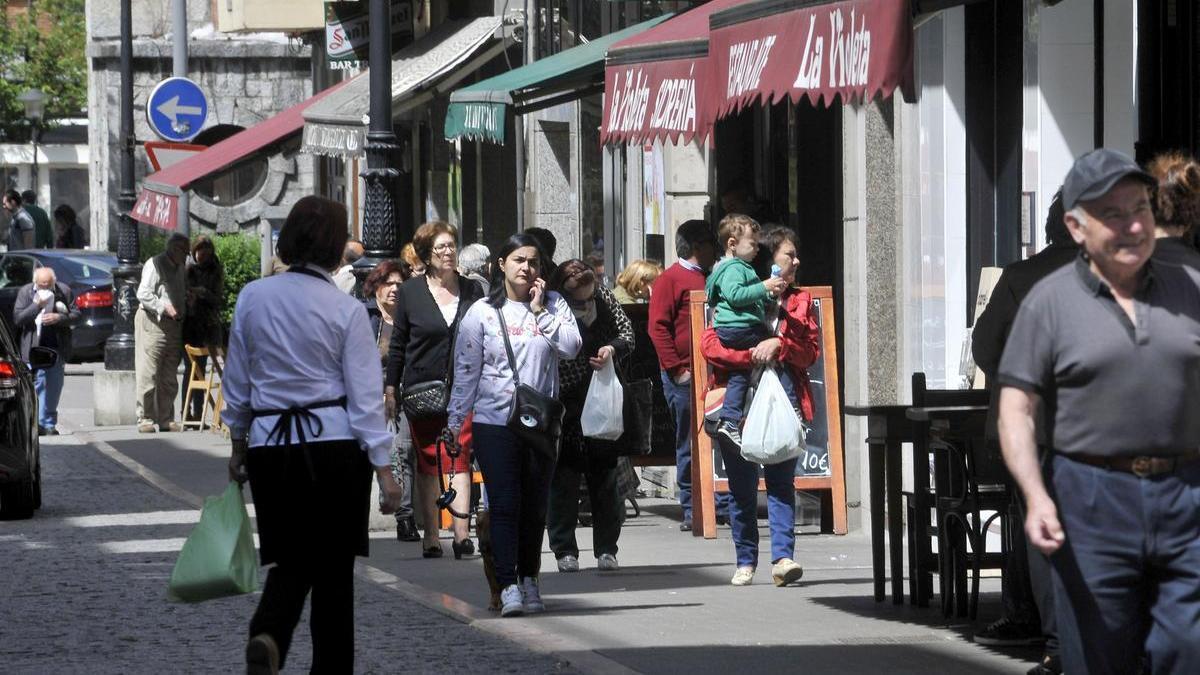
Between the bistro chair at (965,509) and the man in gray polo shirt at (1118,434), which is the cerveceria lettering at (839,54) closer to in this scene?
the bistro chair at (965,509)

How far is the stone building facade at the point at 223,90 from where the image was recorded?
41.5 meters

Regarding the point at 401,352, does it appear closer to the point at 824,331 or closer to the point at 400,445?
the point at 400,445

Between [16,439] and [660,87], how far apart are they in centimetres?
521

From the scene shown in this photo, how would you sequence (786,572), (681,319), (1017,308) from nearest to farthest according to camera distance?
1. (1017,308)
2. (786,572)
3. (681,319)

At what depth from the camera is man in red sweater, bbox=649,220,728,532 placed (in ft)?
44.7

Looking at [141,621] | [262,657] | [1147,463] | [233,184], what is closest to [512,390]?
[141,621]

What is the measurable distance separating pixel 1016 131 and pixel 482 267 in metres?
3.60

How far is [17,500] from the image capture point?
14523 mm

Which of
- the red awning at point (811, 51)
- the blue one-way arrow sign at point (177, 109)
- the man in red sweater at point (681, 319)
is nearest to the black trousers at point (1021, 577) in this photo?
the red awning at point (811, 51)

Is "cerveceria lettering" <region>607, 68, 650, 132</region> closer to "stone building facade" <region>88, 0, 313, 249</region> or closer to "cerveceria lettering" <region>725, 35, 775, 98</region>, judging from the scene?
"cerveceria lettering" <region>725, 35, 775, 98</region>

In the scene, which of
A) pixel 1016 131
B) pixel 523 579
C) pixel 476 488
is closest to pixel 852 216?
pixel 1016 131

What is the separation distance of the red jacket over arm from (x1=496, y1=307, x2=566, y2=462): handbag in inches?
61.1

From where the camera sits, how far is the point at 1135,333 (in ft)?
17.7

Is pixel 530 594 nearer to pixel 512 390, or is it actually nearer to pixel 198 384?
pixel 512 390
